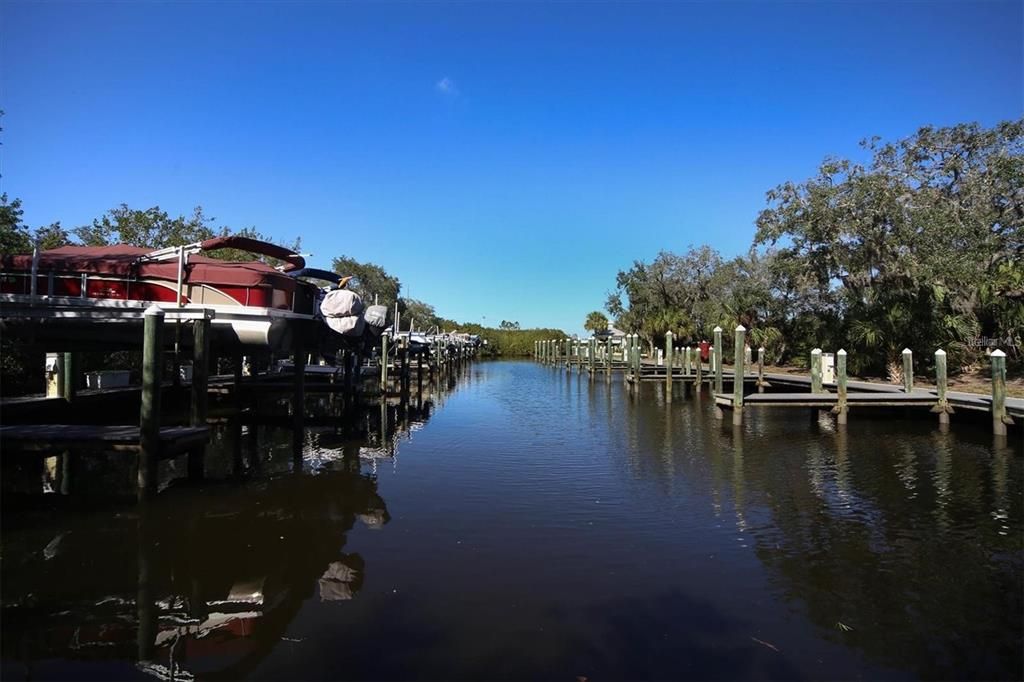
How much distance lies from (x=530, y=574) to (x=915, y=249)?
890 inches

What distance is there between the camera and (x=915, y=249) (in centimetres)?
2228

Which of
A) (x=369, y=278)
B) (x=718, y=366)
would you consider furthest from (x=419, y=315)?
(x=718, y=366)

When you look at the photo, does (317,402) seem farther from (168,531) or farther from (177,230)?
(168,531)

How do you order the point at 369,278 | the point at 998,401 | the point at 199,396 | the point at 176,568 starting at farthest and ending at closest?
the point at 369,278 → the point at 998,401 → the point at 199,396 → the point at 176,568

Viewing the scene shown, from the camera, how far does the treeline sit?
2105cm

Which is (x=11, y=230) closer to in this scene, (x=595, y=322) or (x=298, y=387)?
(x=298, y=387)

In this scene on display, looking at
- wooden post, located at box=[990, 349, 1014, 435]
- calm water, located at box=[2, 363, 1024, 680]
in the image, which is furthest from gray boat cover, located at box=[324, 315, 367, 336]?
wooden post, located at box=[990, 349, 1014, 435]

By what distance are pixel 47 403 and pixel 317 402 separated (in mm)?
11509

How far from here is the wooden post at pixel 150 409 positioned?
7348 mm

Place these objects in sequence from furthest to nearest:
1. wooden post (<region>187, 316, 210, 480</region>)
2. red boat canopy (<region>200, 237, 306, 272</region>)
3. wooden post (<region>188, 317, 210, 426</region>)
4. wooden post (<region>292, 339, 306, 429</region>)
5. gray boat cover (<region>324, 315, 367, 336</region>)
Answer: wooden post (<region>292, 339, 306, 429</region>) → gray boat cover (<region>324, 315, 367, 336</region>) → red boat canopy (<region>200, 237, 306, 272</region>) → wooden post (<region>187, 316, 210, 480</region>) → wooden post (<region>188, 317, 210, 426</region>)

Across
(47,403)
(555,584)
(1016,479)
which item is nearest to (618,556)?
(555,584)

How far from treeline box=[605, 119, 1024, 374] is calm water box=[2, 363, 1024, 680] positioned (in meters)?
13.4

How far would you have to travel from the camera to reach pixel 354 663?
13.8 ft

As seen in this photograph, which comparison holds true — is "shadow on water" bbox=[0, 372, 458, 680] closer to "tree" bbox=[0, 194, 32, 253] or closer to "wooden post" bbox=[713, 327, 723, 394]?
"tree" bbox=[0, 194, 32, 253]
